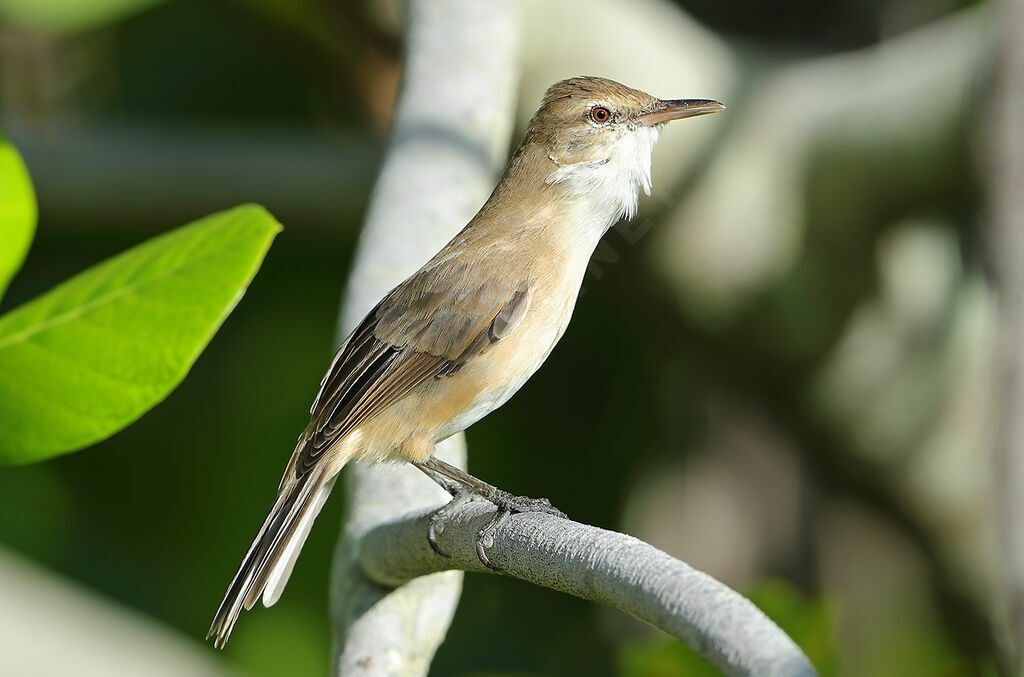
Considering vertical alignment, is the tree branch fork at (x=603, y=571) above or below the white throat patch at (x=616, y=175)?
below

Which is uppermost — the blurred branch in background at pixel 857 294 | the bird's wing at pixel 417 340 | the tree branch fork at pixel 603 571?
the blurred branch in background at pixel 857 294

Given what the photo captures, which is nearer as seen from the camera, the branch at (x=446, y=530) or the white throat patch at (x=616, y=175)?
the branch at (x=446, y=530)

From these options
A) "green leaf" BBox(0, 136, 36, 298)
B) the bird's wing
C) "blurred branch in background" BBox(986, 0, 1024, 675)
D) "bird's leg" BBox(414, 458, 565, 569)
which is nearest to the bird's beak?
the bird's wing

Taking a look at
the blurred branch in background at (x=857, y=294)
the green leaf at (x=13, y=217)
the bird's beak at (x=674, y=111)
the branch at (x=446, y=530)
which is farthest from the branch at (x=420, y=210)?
the blurred branch in background at (x=857, y=294)

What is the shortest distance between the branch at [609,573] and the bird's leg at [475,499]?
0.05 ft

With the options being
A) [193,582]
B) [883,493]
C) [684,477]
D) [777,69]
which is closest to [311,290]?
[193,582]

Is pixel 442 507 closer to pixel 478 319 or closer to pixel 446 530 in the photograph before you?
pixel 446 530

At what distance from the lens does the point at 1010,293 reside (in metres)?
2.21

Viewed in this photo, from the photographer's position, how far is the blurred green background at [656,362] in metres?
4.22

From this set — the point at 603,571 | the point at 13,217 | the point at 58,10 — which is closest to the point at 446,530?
the point at 603,571

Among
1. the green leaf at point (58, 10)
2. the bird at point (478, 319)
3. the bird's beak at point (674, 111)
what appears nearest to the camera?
the bird at point (478, 319)

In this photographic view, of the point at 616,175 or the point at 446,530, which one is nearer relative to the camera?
the point at 446,530

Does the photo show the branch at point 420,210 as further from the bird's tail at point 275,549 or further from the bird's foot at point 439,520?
the bird's foot at point 439,520

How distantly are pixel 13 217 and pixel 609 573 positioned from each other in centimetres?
134
